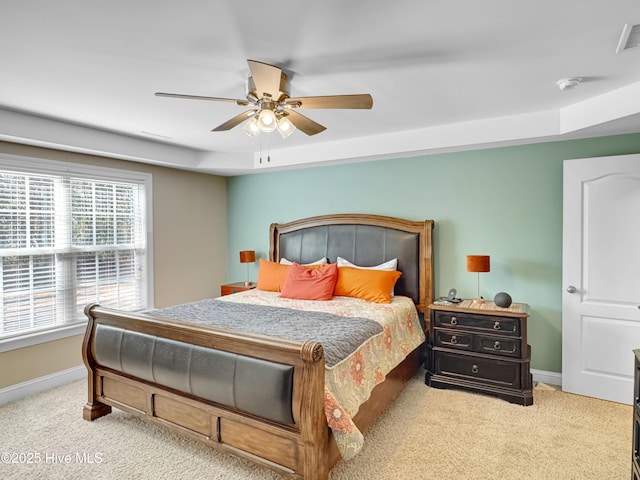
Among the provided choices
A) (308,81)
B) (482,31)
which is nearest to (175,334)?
(308,81)

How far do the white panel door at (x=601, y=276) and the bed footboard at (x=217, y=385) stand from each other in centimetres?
253

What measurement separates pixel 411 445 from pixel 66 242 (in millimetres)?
3590

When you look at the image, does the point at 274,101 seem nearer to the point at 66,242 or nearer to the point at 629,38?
the point at 629,38

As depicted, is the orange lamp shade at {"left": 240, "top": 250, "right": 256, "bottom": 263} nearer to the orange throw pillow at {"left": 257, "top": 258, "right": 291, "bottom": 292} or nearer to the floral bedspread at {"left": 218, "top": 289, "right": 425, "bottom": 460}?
the orange throw pillow at {"left": 257, "top": 258, "right": 291, "bottom": 292}

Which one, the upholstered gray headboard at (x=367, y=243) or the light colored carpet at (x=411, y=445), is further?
the upholstered gray headboard at (x=367, y=243)

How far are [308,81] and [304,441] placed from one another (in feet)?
7.07

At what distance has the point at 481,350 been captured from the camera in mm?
3256

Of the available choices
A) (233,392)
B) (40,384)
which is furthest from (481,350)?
(40,384)

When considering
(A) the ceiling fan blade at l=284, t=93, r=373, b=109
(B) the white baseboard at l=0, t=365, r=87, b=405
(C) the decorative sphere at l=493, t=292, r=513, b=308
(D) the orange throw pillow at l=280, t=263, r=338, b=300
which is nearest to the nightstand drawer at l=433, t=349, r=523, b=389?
(C) the decorative sphere at l=493, t=292, r=513, b=308

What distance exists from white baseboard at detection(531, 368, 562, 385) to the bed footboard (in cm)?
254

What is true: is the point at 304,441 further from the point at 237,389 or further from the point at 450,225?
the point at 450,225

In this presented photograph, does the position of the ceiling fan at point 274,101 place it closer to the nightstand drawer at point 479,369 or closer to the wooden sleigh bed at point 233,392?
the wooden sleigh bed at point 233,392

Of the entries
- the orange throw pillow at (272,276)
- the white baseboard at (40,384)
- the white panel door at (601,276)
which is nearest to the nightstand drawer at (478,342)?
the white panel door at (601,276)

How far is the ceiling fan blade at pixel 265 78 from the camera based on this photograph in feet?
5.96
